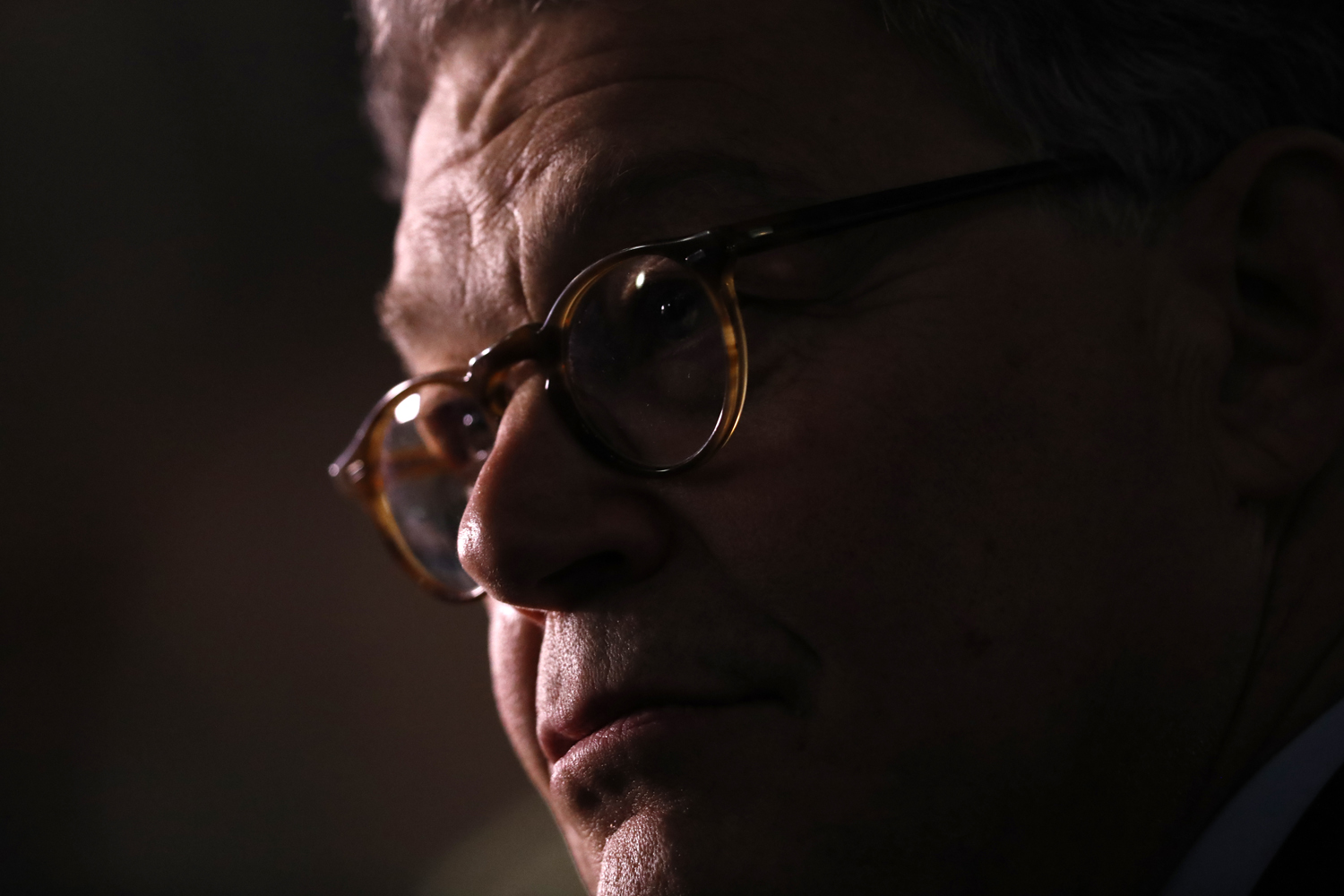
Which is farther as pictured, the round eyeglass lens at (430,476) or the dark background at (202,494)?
the dark background at (202,494)

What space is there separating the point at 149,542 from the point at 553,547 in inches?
75.5

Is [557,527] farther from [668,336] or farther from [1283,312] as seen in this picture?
[1283,312]

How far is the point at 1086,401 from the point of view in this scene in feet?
2.82

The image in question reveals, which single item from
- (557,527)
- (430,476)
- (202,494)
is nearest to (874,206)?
(557,527)

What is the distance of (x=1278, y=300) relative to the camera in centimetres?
93

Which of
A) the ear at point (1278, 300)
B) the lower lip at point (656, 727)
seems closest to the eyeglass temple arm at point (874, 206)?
the ear at point (1278, 300)

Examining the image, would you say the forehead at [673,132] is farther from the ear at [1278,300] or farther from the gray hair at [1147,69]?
the ear at [1278,300]

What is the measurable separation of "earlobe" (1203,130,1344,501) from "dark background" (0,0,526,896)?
2097mm

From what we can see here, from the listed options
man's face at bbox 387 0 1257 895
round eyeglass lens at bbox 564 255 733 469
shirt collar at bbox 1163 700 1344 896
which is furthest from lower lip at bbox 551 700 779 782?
shirt collar at bbox 1163 700 1344 896

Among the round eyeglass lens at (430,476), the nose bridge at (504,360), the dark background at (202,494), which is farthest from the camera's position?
the dark background at (202,494)

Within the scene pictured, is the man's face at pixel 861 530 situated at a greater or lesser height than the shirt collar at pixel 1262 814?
greater

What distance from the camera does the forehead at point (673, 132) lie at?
882 mm

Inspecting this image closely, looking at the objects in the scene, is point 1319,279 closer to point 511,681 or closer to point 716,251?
point 716,251

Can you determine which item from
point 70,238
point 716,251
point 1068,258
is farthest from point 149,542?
point 1068,258
